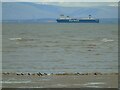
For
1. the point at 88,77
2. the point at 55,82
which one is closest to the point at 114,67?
the point at 88,77

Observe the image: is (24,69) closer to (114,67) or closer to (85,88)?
(114,67)

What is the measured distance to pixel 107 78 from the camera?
19891mm

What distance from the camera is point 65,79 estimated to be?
1942 centimetres

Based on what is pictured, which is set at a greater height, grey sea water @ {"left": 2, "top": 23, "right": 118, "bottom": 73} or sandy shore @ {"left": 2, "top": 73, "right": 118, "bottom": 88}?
grey sea water @ {"left": 2, "top": 23, "right": 118, "bottom": 73}

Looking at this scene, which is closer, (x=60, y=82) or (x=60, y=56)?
(x=60, y=82)

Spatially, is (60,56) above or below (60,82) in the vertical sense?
above

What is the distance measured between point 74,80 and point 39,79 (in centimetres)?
144

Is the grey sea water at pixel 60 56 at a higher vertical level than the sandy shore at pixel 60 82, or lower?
higher

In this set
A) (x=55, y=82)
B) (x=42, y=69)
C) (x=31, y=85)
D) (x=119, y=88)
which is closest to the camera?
(x=119, y=88)

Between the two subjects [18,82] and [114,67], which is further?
[114,67]

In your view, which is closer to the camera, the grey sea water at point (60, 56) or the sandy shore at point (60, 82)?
the sandy shore at point (60, 82)

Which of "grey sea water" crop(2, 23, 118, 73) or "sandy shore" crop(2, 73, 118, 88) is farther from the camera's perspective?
"grey sea water" crop(2, 23, 118, 73)

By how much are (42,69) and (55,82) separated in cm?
955

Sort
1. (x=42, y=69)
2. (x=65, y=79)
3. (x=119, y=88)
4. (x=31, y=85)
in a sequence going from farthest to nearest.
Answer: (x=42, y=69), (x=65, y=79), (x=31, y=85), (x=119, y=88)
